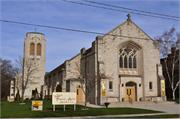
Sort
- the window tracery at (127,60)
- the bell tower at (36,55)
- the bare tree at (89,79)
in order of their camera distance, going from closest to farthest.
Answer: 1. the bare tree at (89,79)
2. the window tracery at (127,60)
3. the bell tower at (36,55)

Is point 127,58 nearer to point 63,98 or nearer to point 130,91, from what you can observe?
point 130,91

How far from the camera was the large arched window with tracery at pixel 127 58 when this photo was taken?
32.7m

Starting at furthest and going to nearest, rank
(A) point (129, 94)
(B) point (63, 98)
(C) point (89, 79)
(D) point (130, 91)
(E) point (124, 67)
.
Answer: (E) point (124, 67) < (D) point (130, 91) < (A) point (129, 94) < (C) point (89, 79) < (B) point (63, 98)

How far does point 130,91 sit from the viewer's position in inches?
1283

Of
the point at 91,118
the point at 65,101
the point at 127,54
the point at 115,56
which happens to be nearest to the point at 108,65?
the point at 115,56

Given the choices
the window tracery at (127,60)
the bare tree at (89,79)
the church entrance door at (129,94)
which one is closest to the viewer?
the bare tree at (89,79)

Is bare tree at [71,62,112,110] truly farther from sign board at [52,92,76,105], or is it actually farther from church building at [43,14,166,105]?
sign board at [52,92,76,105]

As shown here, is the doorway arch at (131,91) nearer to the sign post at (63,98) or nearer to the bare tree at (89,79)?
the bare tree at (89,79)

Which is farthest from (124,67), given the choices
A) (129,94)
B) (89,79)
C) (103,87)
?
(89,79)

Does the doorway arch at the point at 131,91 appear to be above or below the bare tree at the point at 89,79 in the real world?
below

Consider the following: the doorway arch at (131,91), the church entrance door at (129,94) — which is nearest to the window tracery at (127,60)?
the doorway arch at (131,91)

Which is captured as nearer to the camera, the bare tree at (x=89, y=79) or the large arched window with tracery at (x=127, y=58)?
the bare tree at (x=89, y=79)

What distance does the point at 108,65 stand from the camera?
102 feet

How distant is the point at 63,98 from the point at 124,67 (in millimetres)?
14646
